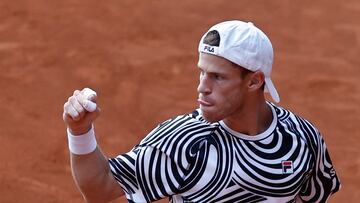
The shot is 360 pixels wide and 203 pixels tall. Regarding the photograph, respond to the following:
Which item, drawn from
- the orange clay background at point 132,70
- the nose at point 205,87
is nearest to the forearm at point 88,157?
the nose at point 205,87

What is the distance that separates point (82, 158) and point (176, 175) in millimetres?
406

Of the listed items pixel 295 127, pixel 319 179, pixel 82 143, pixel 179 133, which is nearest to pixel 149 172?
pixel 179 133

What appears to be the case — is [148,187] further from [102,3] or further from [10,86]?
[102,3]

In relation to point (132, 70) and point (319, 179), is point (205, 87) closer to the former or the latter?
point (319, 179)

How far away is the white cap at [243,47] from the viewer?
3.65m

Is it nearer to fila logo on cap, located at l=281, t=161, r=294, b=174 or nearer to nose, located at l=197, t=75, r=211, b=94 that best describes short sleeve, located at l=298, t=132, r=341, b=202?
fila logo on cap, located at l=281, t=161, r=294, b=174

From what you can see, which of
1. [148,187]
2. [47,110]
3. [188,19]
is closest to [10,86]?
[47,110]

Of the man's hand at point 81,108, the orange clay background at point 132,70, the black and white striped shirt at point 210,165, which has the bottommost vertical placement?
the black and white striped shirt at point 210,165

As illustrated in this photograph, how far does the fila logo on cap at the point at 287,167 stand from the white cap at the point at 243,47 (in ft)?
1.29

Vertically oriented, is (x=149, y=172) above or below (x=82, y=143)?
below

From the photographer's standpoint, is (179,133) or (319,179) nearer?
(179,133)

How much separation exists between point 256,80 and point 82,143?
2.66 ft

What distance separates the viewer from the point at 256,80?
3785 millimetres

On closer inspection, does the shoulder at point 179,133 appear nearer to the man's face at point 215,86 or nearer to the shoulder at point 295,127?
the man's face at point 215,86
